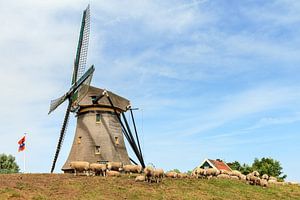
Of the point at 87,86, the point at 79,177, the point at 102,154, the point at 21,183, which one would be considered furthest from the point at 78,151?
the point at 21,183

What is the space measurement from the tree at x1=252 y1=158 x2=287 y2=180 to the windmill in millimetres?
38514

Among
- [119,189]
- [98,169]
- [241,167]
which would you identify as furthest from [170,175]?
[241,167]

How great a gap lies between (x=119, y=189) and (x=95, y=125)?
17198 millimetres

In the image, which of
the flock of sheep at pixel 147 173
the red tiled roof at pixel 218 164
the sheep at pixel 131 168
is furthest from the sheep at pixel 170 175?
the red tiled roof at pixel 218 164

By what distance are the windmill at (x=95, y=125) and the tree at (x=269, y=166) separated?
3851 centimetres

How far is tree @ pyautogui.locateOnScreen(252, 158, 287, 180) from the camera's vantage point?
8238 centimetres

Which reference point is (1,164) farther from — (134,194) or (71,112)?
(134,194)

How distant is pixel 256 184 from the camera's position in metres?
43.2

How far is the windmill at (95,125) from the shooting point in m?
48.6

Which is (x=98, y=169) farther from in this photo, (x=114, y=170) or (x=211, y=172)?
(x=211, y=172)

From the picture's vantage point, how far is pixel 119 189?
109 ft

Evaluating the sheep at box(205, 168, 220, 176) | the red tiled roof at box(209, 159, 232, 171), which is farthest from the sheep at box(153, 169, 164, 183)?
the red tiled roof at box(209, 159, 232, 171)

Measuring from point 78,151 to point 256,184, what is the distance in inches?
817

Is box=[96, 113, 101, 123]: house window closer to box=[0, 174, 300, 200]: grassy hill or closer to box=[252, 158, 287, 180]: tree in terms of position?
box=[0, 174, 300, 200]: grassy hill
